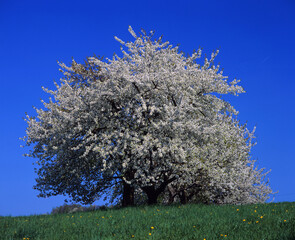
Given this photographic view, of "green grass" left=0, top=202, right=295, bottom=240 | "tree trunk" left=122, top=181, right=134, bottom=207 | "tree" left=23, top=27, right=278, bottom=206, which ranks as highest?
"tree" left=23, top=27, right=278, bottom=206

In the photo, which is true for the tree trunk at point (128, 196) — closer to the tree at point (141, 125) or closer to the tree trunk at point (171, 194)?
the tree at point (141, 125)

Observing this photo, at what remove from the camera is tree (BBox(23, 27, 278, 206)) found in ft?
59.7

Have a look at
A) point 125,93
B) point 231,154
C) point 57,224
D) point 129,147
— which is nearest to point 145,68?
point 125,93

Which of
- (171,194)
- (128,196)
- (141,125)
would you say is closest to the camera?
(141,125)

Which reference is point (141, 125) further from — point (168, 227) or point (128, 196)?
point (168, 227)

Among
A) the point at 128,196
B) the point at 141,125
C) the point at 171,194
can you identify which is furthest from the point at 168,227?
the point at 171,194

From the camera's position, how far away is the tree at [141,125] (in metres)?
18.2

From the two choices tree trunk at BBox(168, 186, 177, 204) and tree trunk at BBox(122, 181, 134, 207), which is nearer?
tree trunk at BBox(122, 181, 134, 207)

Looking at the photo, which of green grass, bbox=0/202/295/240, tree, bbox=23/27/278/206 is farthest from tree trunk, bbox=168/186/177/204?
green grass, bbox=0/202/295/240

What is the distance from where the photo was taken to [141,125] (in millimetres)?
19219

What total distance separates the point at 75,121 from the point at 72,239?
1025 cm

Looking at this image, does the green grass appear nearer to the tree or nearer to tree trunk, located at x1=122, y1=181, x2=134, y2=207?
the tree

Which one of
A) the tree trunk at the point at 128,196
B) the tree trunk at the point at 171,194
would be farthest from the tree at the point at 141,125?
the tree trunk at the point at 171,194

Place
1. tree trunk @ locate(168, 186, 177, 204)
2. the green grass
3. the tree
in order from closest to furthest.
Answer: the green grass
the tree
tree trunk @ locate(168, 186, 177, 204)
